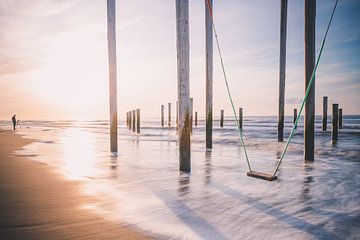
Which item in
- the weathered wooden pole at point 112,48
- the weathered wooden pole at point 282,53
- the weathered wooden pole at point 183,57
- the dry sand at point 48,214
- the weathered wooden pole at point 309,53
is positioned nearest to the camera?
the dry sand at point 48,214

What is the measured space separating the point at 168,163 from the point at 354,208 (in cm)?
406

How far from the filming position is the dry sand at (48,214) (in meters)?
2.21

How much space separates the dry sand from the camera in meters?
2.21

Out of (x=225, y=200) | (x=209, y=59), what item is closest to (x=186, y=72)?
(x=225, y=200)

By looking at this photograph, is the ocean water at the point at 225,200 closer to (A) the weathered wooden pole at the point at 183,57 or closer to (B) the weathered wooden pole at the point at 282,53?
(A) the weathered wooden pole at the point at 183,57

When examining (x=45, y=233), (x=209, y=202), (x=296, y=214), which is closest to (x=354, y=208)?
(x=296, y=214)

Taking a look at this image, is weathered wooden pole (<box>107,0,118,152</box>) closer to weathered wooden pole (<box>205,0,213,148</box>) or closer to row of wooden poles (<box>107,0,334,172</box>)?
row of wooden poles (<box>107,0,334,172</box>)

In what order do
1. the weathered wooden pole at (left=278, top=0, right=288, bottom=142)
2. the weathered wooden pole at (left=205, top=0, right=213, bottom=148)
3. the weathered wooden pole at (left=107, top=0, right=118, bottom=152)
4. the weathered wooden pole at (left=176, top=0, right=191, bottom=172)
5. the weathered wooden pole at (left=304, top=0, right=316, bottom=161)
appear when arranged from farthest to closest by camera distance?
the weathered wooden pole at (left=278, top=0, right=288, bottom=142) < the weathered wooden pole at (left=205, top=0, right=213, bottom=148) < the weathered wooden pole at (left=107, top=0, right=118, bottom=152) < the weathered wooden pole at (left=304, top=0, right=316, bottom=161) < the weathered wooden pole at (left=176, top=0, right=191, bottom=172)

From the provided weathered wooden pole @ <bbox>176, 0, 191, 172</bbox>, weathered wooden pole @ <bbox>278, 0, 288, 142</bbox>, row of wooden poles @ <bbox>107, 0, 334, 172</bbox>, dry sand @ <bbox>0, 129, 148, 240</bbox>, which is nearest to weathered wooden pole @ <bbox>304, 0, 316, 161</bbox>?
row of wooden poles @ <bbox>107, 0, 334, 172</bbox>

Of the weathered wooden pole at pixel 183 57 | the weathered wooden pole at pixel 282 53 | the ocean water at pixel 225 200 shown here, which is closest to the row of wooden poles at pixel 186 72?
the weathered wooden pole at pixel 183 57

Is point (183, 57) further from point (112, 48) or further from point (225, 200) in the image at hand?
point (112, 48)

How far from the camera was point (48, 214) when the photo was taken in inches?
104

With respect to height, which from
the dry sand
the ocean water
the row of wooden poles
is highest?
the row of wooden poles

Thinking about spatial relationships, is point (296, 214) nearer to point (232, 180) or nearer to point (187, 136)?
point (232, 180)
